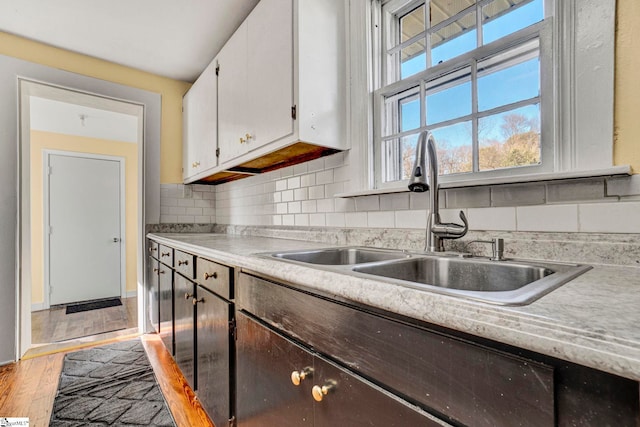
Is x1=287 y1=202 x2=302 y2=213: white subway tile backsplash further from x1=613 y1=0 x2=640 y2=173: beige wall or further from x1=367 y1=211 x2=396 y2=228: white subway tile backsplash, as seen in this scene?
x1=613 y1=0 x2=640 y2=173: beige wall

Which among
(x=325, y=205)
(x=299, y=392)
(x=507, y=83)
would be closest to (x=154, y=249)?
(x=325, y=205)

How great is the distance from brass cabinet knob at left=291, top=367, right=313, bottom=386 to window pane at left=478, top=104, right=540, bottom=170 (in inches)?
38.0

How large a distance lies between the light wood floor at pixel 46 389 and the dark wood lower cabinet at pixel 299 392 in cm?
72

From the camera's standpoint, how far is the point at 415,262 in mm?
1024

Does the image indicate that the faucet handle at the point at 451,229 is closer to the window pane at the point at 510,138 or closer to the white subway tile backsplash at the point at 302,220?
the window pane at the point at 510,138

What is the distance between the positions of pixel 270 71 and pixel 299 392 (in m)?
1.48

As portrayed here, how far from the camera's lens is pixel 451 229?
104 cm

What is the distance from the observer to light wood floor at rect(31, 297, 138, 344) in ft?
9.21

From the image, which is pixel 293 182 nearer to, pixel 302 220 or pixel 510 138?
pixel 302 220

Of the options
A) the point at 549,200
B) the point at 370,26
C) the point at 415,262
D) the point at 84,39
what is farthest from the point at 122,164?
the point at 549,200

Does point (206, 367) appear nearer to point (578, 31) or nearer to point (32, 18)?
point (578, 31)

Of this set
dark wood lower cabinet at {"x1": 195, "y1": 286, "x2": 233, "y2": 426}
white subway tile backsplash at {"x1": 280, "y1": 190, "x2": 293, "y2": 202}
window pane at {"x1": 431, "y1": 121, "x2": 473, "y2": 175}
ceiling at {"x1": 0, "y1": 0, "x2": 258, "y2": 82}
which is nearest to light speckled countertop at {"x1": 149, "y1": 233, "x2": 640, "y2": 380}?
window pane at {"x1": 431, "y1": 121, "x2": 473, "y2": 175}

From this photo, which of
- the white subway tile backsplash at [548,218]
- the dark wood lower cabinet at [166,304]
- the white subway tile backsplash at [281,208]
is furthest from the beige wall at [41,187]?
the white subway tile backsplash at [548,218]

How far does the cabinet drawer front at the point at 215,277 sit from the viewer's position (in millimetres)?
1221
